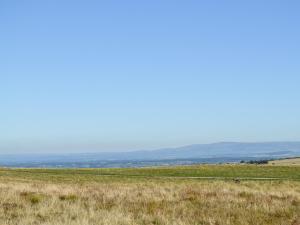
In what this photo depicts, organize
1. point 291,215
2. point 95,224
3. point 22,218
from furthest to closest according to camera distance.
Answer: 1. point 291,215
2. point 22,218
3. point 95,224

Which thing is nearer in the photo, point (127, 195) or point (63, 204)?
point (63, 204)

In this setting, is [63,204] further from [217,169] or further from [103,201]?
[217,169]

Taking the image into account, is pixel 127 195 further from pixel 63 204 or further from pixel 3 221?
pixel 3 221

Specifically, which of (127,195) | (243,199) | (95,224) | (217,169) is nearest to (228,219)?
(95,224)

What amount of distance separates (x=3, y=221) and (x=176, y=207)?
6166mm

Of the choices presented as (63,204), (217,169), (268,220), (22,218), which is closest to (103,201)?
(63,204)

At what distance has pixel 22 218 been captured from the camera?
15.5 metres

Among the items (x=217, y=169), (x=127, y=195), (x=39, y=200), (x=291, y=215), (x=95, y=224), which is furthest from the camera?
(x=217, y=169)

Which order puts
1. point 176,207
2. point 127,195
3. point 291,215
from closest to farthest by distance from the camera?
point 291,215, point 176,207, point 127,195

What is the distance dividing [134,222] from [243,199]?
749 cm

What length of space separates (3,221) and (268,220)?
24.7 feet

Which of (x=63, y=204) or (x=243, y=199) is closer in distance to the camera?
(x=63, y=204)

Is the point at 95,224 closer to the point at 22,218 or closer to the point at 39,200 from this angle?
the point at 22,218

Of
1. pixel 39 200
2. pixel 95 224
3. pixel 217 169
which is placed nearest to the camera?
pixel 95 224
